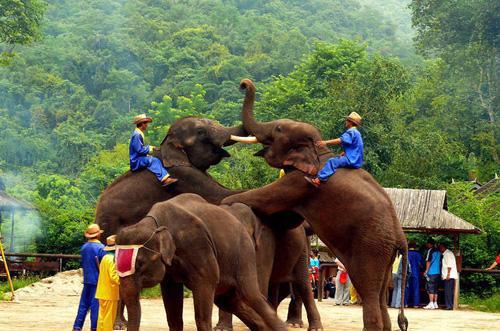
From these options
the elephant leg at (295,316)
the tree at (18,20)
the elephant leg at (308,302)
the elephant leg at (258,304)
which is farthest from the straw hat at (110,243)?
the tree at (18,20)

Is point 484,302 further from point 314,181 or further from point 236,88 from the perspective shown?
point 236,88

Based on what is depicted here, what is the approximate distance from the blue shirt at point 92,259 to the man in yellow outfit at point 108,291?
61 cm

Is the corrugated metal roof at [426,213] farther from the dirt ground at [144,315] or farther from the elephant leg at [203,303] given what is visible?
the elephant leg at [203,303]

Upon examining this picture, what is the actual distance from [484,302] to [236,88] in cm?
6394

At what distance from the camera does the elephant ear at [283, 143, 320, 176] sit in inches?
527

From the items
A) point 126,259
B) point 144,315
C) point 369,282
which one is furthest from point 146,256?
point 144,315

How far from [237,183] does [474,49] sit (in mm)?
22400

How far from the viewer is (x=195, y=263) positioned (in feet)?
36.3

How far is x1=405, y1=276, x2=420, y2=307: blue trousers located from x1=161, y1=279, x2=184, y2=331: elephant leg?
13.6m

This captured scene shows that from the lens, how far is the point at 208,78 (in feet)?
302

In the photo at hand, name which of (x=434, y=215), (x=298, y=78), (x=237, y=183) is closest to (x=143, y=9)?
(x=298, y=78)

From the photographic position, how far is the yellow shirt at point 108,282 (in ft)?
42.5

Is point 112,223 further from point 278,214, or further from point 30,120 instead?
point 30,120

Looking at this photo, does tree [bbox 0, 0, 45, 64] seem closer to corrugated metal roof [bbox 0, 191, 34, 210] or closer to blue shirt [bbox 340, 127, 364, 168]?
corrugated metal roof [bbox 0, 191, 34, 210]
